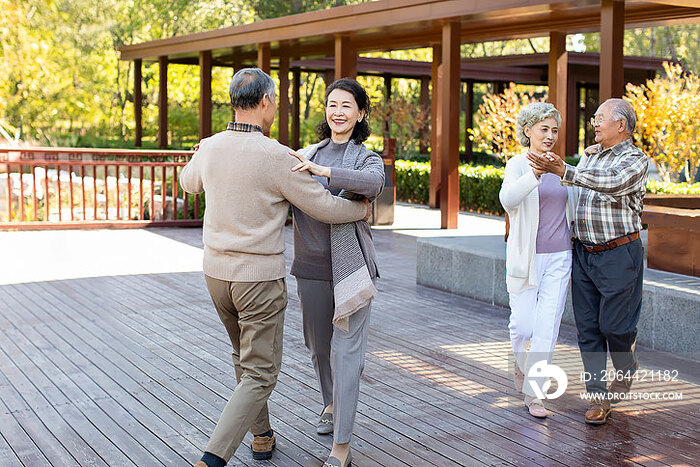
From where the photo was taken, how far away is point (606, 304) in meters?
4.23

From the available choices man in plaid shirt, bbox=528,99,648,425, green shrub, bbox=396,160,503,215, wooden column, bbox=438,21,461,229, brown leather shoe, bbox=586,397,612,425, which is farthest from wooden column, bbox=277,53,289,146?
brown leather shoe, bbox=586,397,612,425

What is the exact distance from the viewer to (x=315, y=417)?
170 inches

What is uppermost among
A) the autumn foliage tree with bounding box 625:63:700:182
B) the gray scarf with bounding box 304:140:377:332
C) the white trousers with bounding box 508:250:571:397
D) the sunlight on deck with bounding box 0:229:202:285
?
the autumn foliage tree with bounding box 625:63:700:182

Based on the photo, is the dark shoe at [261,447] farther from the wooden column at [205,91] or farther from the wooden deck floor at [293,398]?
the wooden column at [205,91]

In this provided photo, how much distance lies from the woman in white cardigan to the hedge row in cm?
842

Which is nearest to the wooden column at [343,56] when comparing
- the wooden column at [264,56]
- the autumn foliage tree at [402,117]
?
the wooden column at [264,56]

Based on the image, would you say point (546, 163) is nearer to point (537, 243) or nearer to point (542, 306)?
point (537, 243)

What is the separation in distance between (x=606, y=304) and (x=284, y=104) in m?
14.2

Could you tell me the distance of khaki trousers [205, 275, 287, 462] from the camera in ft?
11.0

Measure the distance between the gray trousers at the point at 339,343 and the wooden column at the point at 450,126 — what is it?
26.4 ft

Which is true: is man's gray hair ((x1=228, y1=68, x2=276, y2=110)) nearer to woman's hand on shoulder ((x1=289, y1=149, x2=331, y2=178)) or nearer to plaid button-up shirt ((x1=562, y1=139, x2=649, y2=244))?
woman's hand on shoulder ((x1=289, y1=149, x2=331, y2=178))

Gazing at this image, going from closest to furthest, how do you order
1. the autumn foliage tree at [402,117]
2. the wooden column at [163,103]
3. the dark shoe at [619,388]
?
the dark shoe at [619,388]
the wooden column at [163,103]
the autumn foliage tree at [402,117]

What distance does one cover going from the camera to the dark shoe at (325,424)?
4059mm

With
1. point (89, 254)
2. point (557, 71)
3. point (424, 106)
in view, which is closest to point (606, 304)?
point (89, 254)
